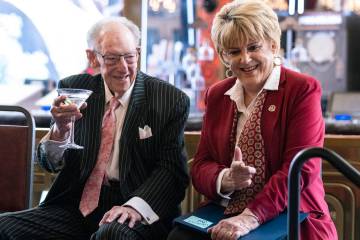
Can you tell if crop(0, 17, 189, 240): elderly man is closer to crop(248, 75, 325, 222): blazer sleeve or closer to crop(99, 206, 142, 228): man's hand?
crop(99, 206, 142, 228): man's hand

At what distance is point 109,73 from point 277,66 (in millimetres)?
707

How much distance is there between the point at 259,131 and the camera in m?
1.99

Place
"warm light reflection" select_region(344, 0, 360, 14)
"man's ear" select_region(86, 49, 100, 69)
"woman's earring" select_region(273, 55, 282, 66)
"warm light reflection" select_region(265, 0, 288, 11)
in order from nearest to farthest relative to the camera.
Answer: "woman's earring" select_region(273, 55, 282, 66) → "man's ear" select_region(86, 49, 100, 69) → "warm light reflection" select_region(265, 0, 288, 11) → "warm light reflection" select_region(344, 0, 360, 14)

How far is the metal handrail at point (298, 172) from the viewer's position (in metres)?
1.49

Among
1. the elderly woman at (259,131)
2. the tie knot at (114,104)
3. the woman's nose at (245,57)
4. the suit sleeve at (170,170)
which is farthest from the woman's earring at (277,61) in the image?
the tie knot at (114,104)

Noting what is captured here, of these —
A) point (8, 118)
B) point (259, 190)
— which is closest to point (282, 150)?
point (259, 190)

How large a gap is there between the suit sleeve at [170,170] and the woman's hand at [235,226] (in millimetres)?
393

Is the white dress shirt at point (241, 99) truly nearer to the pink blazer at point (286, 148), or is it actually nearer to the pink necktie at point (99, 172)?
the pink blazer at point (286, 148)

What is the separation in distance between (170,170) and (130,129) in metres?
0.24

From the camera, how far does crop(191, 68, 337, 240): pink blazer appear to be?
188 cm

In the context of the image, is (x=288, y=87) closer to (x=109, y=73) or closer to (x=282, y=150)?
(x=282, y=150)

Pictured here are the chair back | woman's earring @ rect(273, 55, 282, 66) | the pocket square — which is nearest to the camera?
woman's earring @ rect(273, 55, 282, 66)

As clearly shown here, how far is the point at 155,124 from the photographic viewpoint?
7.33ft

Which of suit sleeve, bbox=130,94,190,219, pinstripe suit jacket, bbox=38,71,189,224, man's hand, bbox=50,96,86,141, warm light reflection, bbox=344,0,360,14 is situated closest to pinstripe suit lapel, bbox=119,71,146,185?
pinstripe suit jacket, bbox=38,71,189,224
